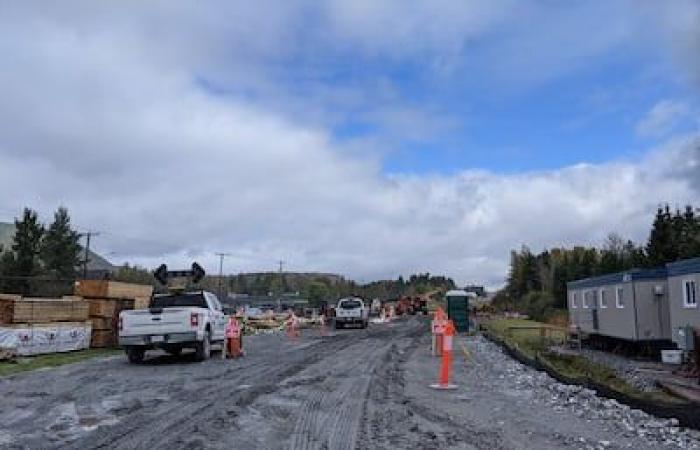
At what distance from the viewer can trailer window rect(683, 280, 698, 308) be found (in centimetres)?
2753

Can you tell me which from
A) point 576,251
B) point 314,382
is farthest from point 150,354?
point 576,251

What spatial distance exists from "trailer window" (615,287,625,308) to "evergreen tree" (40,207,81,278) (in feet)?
199

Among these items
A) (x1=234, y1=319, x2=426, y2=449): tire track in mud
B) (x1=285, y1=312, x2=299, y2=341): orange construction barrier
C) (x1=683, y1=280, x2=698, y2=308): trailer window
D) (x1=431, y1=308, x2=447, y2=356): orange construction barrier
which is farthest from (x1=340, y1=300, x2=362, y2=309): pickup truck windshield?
(x1=234, y1=319, x2=426, y2=449): tire track in mud

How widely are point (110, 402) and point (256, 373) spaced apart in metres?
5.58

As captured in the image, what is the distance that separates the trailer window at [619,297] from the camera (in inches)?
1357

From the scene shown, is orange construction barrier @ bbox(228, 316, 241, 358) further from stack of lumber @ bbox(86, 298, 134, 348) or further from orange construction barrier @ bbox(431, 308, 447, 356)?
stack of lumber @ bbox(86, 298, 134, 348)

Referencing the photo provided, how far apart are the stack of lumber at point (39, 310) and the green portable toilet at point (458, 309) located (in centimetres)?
2473

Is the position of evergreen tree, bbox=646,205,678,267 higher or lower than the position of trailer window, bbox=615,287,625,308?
higher

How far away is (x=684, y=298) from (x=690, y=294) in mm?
488

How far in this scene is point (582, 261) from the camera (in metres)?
92.0

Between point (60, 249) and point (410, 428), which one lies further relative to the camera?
point (60, 249)

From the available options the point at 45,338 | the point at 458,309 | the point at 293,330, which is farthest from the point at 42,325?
the point at 458,309

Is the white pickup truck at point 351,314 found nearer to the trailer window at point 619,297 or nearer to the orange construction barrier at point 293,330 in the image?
the orange construction barrier at point 293,330

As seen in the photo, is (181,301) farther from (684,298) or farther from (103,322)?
(684,298)
